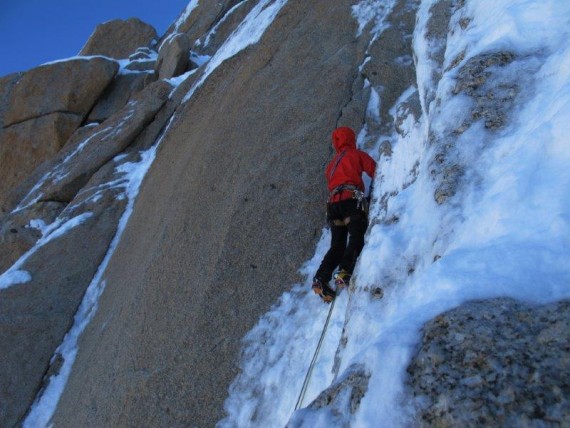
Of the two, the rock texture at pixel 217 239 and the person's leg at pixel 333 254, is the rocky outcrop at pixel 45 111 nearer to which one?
the rock texture at pixel 217 239

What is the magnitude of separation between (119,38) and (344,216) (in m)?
24.9

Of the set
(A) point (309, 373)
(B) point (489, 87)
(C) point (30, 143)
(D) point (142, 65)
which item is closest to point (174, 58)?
(D) point (142, 65)

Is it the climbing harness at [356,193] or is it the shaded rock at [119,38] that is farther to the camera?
the shaded rock at [119,38]

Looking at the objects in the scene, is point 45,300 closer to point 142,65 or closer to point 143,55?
point 142,65

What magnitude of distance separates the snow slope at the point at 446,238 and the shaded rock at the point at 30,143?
52.5ft

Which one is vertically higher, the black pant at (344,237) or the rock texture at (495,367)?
the rock texture at (495,367)

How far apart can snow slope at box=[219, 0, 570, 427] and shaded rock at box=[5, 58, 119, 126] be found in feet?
52.7

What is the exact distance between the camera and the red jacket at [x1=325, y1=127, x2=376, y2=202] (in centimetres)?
645

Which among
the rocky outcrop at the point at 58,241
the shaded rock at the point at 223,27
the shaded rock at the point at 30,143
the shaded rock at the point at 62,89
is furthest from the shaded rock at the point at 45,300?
the shaded rock at the point at 223,27

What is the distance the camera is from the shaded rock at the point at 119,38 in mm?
26859

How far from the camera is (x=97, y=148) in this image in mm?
14922

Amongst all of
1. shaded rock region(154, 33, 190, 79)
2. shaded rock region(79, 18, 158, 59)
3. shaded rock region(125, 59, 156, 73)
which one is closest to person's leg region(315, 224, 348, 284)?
shaded rock region(154, 33, 190, 79)

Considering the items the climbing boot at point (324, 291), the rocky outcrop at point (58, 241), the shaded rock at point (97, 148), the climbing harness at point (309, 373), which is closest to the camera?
the climbing harness at point (309, 373)

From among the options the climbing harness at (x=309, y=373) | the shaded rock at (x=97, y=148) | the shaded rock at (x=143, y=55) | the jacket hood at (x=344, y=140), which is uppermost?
the shaded rock at (x=143, y=55)
